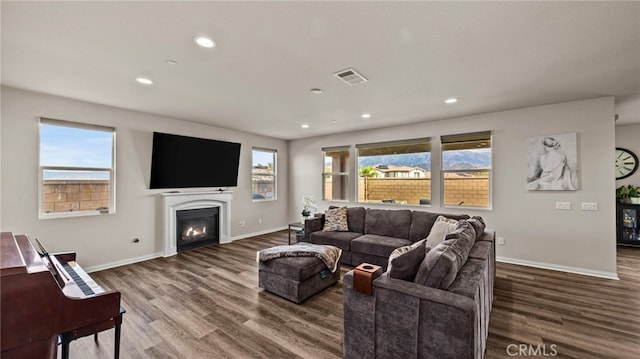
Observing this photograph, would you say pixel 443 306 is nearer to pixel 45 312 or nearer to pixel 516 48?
pixel 45 312

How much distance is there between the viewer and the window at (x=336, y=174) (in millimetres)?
6281

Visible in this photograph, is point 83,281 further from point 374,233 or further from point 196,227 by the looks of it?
point 374,233

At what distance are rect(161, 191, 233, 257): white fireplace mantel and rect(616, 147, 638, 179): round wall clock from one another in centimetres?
844

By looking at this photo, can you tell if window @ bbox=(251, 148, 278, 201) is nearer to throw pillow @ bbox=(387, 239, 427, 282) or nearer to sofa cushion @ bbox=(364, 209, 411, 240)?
sofa cushion @ bbox=(364, 209, 411, 240)

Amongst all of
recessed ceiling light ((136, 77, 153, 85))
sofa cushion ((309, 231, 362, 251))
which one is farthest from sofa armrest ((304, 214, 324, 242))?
recessed ceiling light ((136, 77, 153, 85))

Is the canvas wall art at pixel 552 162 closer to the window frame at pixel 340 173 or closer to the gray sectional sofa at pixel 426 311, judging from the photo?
the gray sectional sofa at pixel 426 311

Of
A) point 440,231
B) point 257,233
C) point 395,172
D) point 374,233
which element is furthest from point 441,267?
point 257,233

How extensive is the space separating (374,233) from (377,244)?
2.02 feet

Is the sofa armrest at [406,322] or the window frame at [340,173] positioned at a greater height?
the window frame at [340,173]

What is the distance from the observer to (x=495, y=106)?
13.2ft

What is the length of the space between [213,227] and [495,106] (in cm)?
570

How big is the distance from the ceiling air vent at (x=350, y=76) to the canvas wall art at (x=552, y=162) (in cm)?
312

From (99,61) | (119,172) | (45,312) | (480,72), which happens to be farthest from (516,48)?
(119,172)

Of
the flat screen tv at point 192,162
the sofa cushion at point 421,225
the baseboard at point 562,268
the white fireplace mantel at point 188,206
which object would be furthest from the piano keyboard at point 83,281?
the baseboard at point 562,268
